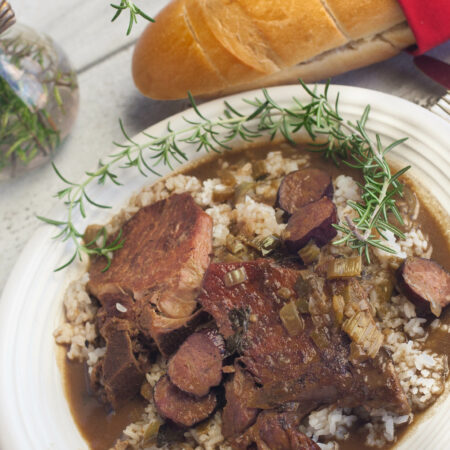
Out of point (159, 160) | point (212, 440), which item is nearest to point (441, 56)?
point (159, 160)

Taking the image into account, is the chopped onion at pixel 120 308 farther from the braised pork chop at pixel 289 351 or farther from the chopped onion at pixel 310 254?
the chopped onion at pixel 310 254

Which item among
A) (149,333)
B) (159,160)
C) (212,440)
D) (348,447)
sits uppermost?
(159,160)

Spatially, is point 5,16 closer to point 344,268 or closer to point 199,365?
point 199,365

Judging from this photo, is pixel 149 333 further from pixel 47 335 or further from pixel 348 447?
pixel 348 447

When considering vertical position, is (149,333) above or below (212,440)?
above

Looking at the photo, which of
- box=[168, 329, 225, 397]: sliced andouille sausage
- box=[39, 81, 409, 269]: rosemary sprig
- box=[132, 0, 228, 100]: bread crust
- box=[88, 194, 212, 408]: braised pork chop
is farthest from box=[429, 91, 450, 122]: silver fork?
box=[168, 329, 225, 397]: sliced andouille sausage

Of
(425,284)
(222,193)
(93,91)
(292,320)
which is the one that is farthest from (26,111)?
(425,284)

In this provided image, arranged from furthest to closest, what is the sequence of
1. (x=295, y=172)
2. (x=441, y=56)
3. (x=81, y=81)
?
(x=81, y=81)
(x=441, y=56)
(x=295, y=172)

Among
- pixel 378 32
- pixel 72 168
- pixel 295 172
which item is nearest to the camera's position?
pixel 295 172
